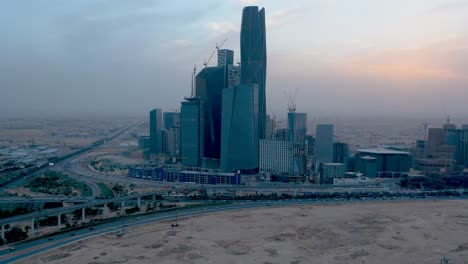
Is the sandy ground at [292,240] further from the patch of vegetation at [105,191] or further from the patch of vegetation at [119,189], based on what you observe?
the patch of vegetation at [119,189]

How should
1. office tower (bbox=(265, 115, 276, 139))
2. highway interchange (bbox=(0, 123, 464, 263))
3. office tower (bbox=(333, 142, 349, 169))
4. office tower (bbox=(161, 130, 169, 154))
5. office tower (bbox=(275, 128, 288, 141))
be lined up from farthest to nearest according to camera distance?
office tower (bbox=(161, 130, 169, 154)) < office tower (bbox=(265, 115, 276, 139)) < office tower (bbox=(275, 128, 288, 141)) < office tower (bbox=(333, 142, 349, 169)) < highway interchange (bbox=(0, 123, 464, 263))

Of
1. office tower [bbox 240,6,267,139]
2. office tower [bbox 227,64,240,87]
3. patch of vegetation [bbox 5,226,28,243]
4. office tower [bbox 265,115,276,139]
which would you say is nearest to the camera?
patch of vegetation [bbox 5,226,28,243]

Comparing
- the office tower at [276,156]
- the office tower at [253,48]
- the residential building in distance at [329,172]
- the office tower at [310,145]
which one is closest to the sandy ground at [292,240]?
the residential building in distance at [329,172]

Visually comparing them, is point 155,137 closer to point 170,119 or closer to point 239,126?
point 170,119

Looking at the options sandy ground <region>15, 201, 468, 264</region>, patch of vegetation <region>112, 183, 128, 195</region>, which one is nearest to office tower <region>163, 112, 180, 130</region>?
patch of vegetation <region>112, 183, 128, 195</region>

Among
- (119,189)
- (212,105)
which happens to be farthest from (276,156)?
(119,189)

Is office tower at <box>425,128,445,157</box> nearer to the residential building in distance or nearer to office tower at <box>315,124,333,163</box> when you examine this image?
office tower at <box>315,124,333,163</box>

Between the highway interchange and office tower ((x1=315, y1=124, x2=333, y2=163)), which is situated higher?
office tower ((x1=315, y1=124, x2=333, y2=163))
